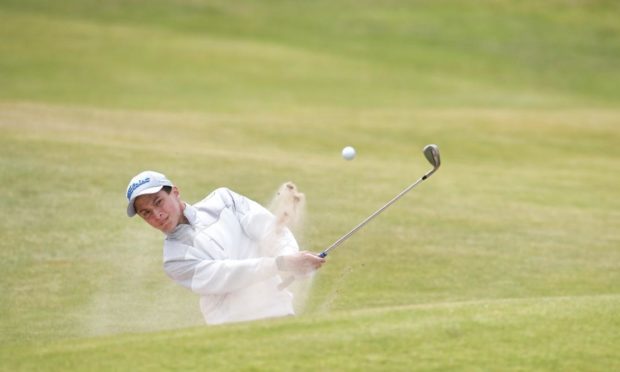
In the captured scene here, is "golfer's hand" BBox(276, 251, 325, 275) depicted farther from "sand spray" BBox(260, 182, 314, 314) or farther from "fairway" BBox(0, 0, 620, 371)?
"fairway" BBox(0, 0, 620, 371)

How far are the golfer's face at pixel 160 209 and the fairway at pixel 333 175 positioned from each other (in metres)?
0.75

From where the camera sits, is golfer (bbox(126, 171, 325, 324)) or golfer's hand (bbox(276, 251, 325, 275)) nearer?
golfer's hand (bbox(276, 251, 325, 275))

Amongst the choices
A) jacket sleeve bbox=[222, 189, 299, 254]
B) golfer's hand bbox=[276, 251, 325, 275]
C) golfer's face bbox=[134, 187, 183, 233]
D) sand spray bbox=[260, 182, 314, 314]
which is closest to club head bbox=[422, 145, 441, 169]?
sand spray bbox=[260, 182, 314, 314]

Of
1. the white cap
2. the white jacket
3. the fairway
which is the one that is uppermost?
the white cap

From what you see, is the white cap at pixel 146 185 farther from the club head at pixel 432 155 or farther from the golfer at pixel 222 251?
the club head at pixel 432 155

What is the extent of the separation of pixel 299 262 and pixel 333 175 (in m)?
9.01

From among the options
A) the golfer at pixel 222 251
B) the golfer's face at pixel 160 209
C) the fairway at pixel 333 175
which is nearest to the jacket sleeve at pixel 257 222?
the golfer at pixel 222 251

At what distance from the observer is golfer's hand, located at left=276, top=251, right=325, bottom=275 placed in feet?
25.2

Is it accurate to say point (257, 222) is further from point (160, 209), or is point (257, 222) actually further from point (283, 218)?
point (160, 209)

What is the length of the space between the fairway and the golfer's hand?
411mm

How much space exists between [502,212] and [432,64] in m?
18.5

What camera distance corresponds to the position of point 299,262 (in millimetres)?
7680

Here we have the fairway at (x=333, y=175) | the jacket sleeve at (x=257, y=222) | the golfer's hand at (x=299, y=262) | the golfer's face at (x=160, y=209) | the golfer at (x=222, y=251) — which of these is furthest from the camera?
the jacket sleeve at (x=257, y=222)

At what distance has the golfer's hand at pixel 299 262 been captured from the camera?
767 cm
